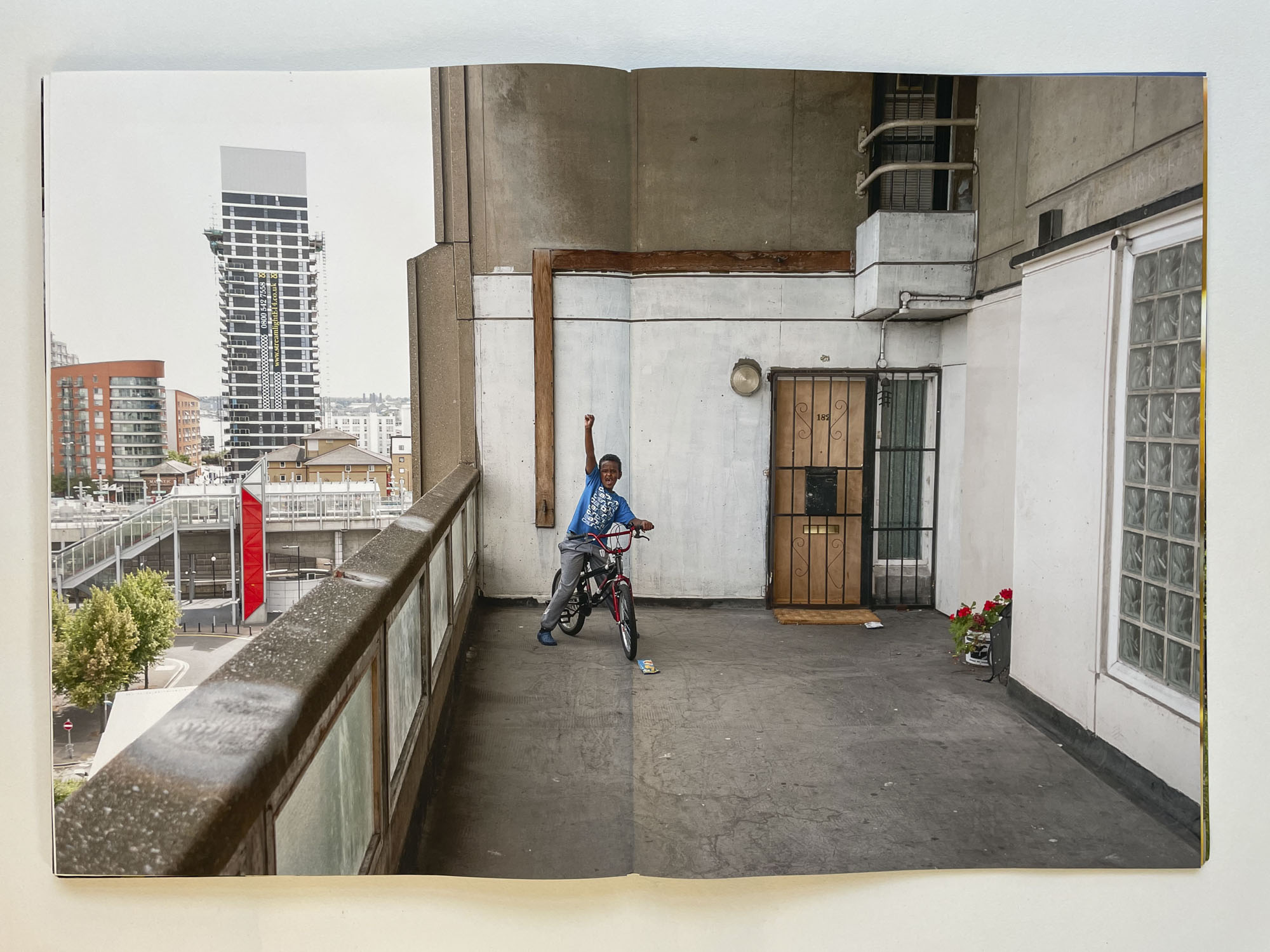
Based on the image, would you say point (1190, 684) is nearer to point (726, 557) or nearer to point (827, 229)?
point (726, 557)

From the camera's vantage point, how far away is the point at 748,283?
1691 millimetres

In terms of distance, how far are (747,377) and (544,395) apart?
1.33 ft

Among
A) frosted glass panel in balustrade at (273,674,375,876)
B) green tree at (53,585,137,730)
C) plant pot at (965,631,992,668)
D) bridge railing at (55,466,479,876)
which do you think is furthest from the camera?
plant pot at (965,631,992,668)

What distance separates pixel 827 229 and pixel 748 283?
18 cm

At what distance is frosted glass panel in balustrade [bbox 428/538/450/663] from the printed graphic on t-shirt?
0.30 metres

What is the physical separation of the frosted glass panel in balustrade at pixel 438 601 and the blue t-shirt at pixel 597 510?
27cm

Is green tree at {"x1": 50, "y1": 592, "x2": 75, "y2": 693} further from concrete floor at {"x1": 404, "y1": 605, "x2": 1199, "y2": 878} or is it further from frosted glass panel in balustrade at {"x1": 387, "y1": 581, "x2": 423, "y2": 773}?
concrete floor at {"x1": 404, "y1": 605, "x2": 1199, "y2": 878}

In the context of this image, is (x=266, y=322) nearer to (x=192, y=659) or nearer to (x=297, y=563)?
(x=297, y=563)

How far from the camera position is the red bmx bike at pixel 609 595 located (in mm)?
1712

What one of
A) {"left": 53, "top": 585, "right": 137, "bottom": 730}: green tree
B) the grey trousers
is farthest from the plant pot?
{"left": 53, "top": 585, "right": 137, "bottom": 730}: green tree

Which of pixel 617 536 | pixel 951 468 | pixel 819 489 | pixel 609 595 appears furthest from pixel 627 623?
pixel 951 468

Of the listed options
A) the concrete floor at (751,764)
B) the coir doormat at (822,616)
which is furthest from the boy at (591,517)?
the coir doormat at (822,616)

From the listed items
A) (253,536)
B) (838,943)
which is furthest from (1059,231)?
(253,536)

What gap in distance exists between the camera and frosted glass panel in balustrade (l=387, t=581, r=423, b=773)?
5.16ft
